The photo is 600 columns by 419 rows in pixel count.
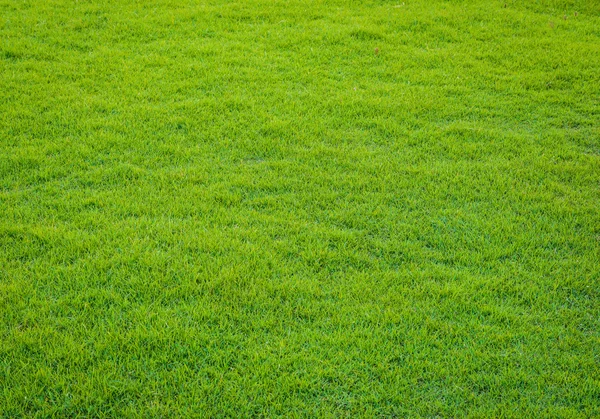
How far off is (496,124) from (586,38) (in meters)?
3.71

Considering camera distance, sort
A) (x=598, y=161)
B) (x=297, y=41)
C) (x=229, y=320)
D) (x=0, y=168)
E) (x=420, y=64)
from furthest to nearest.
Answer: (x=297, y=41), (x=420, y=64), (x=598, y=161), (x=0, y=168), (x=229, y=320)

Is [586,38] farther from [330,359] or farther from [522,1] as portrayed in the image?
[330,359]

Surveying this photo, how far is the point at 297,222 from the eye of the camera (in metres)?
5.44

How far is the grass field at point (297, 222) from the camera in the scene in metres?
3.94

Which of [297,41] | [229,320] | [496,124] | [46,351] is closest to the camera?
[46,351]

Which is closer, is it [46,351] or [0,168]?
[46,351]

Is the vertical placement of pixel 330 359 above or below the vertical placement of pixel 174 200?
below

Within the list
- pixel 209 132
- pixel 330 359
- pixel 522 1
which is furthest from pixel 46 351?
pixel 522 1

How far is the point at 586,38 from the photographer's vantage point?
31.9ft

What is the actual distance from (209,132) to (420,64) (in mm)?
3485

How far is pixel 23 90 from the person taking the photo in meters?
7.70

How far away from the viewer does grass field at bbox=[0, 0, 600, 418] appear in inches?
155

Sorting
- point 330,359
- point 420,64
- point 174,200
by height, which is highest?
point 420,64

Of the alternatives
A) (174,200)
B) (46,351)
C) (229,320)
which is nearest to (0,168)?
(174,200)
